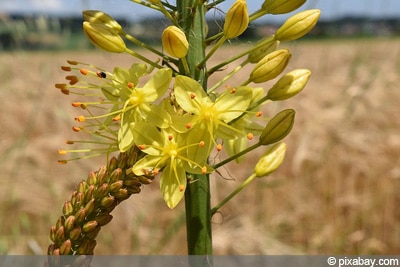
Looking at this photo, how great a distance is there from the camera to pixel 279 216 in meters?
3.63

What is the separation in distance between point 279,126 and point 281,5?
24 cm

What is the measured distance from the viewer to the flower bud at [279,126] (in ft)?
3.81

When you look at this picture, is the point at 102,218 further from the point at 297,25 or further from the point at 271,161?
the point at 297,25

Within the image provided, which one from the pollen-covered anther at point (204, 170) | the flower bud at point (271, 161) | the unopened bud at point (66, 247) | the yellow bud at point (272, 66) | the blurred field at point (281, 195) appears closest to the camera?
the unopened bud at point (66, 247)

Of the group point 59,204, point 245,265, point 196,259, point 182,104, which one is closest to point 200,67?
point 182,104

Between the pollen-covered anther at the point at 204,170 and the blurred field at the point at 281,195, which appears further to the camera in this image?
the blurred field at the point at 281,195

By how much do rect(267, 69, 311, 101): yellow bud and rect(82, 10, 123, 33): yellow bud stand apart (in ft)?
1.10

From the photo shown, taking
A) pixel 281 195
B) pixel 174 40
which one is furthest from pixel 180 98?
pixel 281 195

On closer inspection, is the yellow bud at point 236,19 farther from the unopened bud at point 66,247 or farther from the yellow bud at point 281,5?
the unopened bud at point 66,247

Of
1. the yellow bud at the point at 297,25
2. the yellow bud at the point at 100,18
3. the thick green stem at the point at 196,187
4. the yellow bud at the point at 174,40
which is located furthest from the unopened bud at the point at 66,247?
the yellow bud at the point at 297,25

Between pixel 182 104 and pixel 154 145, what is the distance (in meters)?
0.09

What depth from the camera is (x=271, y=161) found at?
124 centimetres

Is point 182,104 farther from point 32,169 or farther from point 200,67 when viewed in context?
point 32,169

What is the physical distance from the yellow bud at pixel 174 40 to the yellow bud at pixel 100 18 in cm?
18
